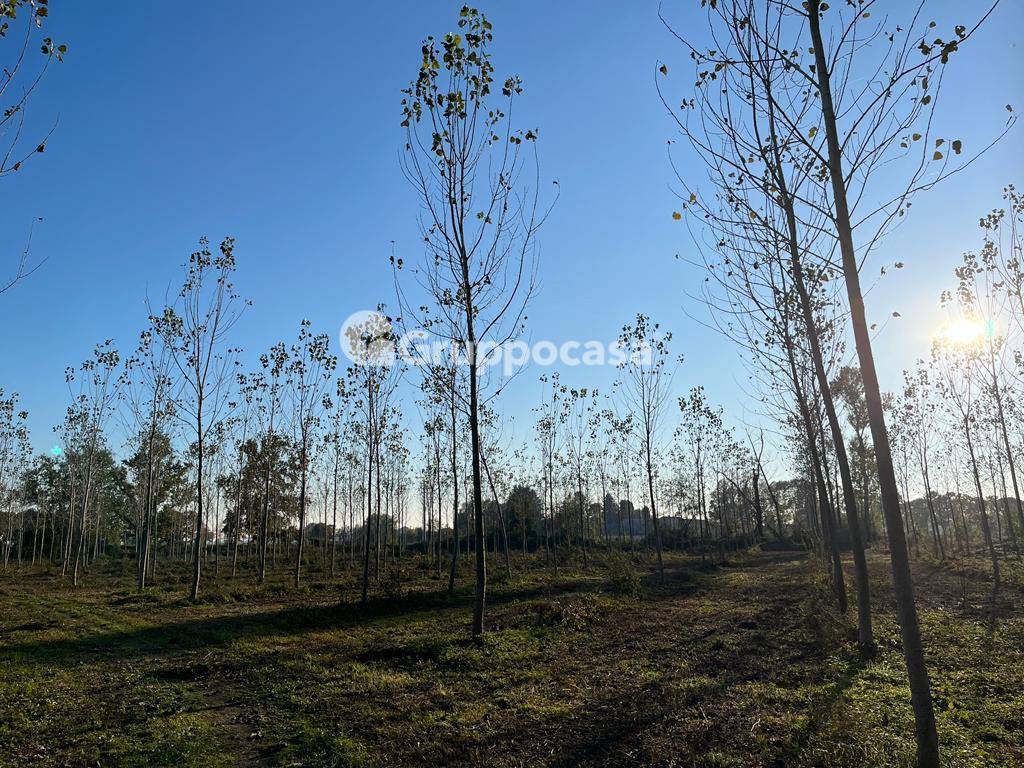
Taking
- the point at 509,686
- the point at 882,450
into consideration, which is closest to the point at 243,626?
the point at 509,686

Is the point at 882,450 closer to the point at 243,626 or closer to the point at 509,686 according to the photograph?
the point at 509,686

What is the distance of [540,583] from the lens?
74.4 ft

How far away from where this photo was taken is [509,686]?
8.42 metres

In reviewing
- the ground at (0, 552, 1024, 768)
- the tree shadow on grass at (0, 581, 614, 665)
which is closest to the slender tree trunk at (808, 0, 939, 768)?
the ground at (0, 552, 1024, 768)

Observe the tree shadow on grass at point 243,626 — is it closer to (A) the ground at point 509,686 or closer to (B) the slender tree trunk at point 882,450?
(A) the ground at point 509,686

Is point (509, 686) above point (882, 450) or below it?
below

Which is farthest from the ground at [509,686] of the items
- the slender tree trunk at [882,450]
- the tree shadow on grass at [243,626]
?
the slender tree trunk at [882,450]

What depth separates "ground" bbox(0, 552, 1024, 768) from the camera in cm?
584

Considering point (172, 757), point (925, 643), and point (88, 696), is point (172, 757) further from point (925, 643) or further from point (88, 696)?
point (925, 643)

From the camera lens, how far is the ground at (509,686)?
19.2 feet

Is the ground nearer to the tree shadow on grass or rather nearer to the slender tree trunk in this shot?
the tree shadow on grass

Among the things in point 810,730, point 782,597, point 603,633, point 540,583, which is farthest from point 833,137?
point 540,583

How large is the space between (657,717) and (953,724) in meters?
3.07

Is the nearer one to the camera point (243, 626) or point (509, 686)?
point (509, 686)
